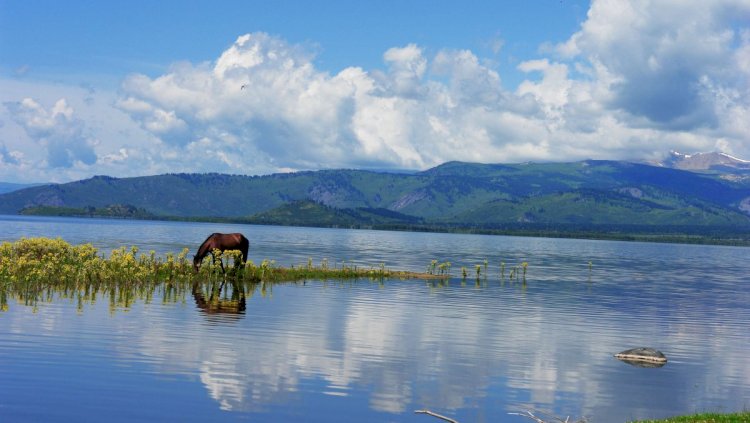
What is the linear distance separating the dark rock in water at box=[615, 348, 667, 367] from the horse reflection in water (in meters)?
23.7

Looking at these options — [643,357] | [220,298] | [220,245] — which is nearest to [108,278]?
[220,298]

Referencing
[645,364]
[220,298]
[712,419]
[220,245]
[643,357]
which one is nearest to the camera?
[712,419]

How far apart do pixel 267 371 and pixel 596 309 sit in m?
41.2

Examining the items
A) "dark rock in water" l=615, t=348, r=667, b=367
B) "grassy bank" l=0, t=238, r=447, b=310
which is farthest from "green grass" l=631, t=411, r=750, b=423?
"grassy bank" l=0, t=238, r=447, b=310

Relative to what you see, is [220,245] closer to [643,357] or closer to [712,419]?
[643,357]

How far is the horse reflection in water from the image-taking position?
5073cm

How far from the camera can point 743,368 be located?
133 ft

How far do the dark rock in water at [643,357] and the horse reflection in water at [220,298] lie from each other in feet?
77.9

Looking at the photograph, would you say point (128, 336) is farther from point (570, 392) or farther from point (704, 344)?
point (704, 344)

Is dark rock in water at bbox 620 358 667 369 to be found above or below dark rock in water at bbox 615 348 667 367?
below

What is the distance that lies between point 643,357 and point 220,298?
31.5m

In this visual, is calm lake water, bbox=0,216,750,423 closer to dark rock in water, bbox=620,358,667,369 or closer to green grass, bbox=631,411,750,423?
dark rock in water, bbox=620,358,667,369

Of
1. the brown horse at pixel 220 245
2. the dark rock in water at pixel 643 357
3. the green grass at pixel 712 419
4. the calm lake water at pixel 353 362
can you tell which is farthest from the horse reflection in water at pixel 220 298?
the green grass at pixel 712 419

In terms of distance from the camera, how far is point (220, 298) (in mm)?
58094
